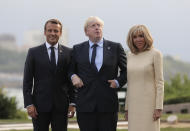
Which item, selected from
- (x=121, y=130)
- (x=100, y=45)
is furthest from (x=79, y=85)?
(x=121, y=130)

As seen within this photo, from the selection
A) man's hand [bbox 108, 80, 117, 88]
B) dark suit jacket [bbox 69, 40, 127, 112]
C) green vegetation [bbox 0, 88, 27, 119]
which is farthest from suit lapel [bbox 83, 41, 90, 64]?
green vegetation [bbox 0, 88, 27, 119]

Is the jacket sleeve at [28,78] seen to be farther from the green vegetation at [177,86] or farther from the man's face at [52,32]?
the green vegetation at [177,86]

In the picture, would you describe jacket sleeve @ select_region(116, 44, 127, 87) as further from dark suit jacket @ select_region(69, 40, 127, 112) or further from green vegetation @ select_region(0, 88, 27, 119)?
green vegetation @ select_region(0, 88, 27, 119)

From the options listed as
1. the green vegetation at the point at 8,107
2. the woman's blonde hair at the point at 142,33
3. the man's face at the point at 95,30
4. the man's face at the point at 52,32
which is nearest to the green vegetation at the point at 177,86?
the green vegetation at the point at 8,107

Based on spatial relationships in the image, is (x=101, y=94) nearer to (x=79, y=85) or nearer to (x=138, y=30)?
(x=79, y=85)

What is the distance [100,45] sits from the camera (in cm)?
550

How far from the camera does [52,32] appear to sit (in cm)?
562

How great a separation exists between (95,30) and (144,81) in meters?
0.82

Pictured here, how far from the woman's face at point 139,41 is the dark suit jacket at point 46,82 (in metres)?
0.94

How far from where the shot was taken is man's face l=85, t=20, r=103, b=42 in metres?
5.41

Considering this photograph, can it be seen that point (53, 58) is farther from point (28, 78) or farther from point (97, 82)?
point (97, 82)

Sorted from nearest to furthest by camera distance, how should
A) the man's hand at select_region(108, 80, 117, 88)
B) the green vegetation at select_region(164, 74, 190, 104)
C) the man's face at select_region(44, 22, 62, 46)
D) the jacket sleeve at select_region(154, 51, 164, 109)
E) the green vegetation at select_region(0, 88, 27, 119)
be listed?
the jacket sleeve at select_region(154, 51, 164, 109) < the man's hand at select_region(108, 80, 117, 88) < the man's face at select_region(44, 22, 62, 46) < the green vegetation at select_region(0, 88, 27, 119) < the green vegetation at select_region(164, 74, 190, 104)

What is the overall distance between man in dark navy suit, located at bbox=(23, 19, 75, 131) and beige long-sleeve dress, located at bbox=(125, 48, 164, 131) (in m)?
0.85

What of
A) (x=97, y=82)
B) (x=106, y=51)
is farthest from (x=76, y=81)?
(x=106, y=51)
